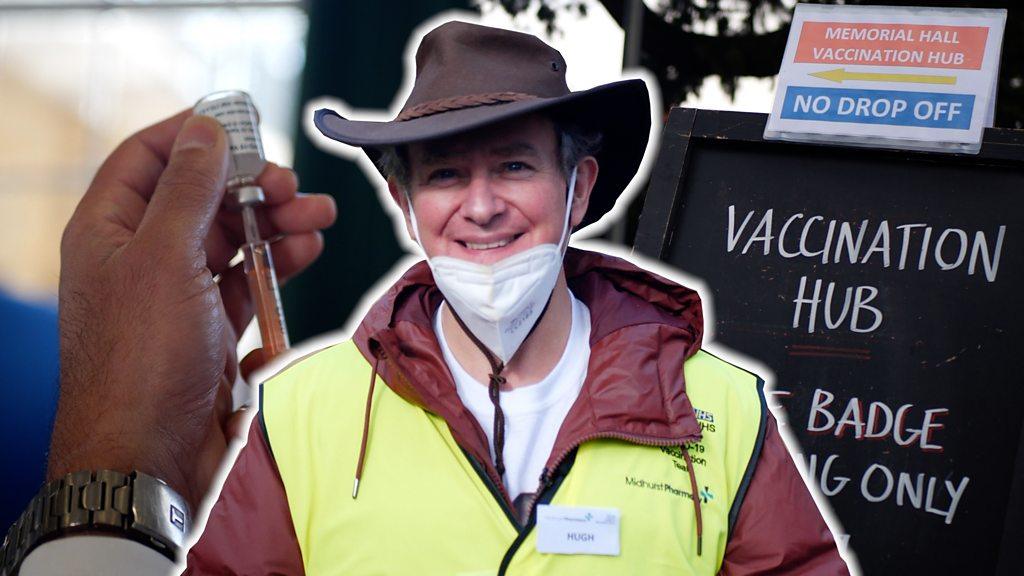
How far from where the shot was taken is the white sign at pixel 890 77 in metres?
2.07

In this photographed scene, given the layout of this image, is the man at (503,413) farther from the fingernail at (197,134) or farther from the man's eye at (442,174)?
the fingernail at (197,134)

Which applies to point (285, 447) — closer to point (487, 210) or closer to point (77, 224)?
point (487, 210)

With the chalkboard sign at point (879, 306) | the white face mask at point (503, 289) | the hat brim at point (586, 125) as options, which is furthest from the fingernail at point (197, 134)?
the chalkboard sign at point (879, 306)

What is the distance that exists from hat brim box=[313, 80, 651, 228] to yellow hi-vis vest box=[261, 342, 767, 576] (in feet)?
1.14

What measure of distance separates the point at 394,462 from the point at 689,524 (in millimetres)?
400

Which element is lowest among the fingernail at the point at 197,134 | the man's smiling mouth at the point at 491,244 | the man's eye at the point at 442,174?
the man's smiling mouth at the point at 491,244

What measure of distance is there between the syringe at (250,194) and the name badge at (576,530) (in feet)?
2.96

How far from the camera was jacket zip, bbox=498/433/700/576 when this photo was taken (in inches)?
56.5

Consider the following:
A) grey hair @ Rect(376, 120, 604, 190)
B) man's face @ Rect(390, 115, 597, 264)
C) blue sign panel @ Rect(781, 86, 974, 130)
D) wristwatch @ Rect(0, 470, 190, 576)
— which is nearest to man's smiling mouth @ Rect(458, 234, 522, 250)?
man's face @ Rect(390, 115, 597, 264)

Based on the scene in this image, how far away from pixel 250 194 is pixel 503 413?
0.86 metres

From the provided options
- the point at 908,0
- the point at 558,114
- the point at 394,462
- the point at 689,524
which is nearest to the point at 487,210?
the point at 558,114

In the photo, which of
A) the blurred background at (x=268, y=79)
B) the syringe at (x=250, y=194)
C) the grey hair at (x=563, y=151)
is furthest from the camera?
the blurred background at (x=268, y=79)

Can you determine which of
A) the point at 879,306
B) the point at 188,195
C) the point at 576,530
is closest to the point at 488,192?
the point at 576,530

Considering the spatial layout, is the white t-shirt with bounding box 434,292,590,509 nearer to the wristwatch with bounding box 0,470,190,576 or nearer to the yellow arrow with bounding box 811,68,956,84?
the wristwatch with bounding box 0,470,190,576
